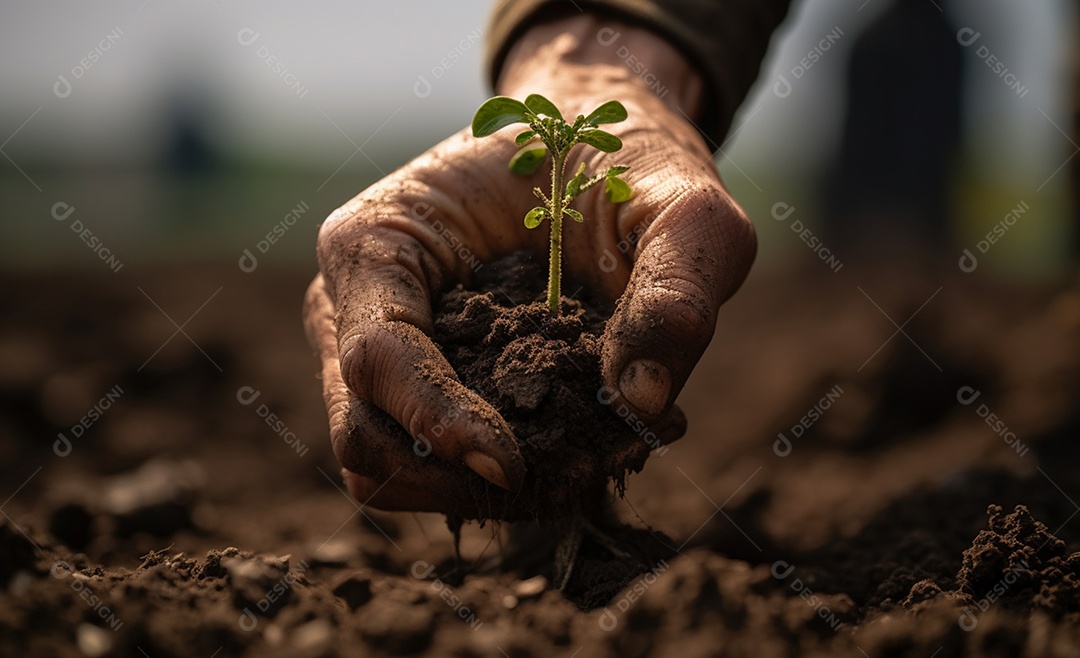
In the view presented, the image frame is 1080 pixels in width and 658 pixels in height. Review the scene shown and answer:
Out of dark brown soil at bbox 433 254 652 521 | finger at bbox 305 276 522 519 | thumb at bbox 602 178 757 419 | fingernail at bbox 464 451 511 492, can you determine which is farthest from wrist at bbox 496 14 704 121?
fingernail at bbox 464 451 511 492

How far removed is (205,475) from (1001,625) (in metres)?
3.36

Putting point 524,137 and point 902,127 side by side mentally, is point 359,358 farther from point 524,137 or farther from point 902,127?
point 902,127

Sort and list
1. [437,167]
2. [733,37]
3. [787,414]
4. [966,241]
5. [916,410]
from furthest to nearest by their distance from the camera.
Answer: [966,241] < [787,414] < [916,410] < [733,37] < [437,167]

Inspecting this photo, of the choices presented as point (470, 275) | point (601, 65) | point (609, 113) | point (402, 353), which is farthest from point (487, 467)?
point (601, 65)

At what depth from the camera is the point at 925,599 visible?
2031 millimetres

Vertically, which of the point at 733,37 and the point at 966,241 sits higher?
the point at 733,37

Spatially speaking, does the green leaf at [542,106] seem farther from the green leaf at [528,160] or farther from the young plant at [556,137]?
the green leaf at [528,160]

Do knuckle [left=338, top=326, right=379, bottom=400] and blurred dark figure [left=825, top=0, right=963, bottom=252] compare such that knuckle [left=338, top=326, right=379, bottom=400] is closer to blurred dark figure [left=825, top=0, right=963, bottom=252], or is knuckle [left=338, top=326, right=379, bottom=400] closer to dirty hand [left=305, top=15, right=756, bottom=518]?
dirty hand [left=305, top=15, right=756, bottom=518]

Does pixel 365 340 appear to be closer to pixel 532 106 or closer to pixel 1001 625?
pixel 532 106

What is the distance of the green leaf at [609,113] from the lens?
2.17m

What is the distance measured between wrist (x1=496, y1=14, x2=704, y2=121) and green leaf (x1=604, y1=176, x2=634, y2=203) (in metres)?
0.62

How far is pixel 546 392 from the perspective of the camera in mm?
1986

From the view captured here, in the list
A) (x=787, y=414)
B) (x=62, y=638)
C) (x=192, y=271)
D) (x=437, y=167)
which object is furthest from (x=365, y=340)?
(x=192, y=271)

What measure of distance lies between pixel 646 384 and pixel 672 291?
0.76 feet
